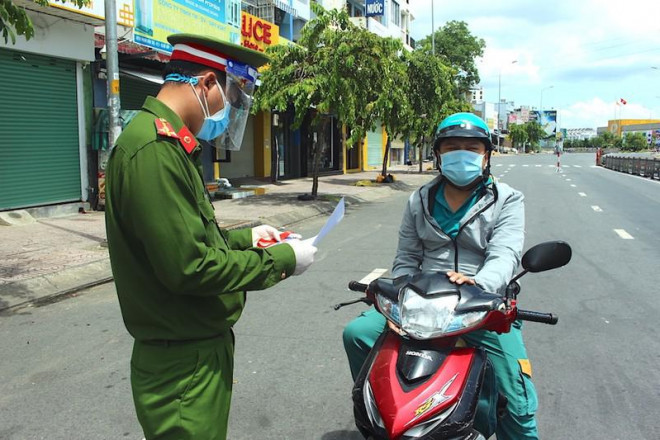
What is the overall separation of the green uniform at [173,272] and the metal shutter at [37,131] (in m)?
10.2

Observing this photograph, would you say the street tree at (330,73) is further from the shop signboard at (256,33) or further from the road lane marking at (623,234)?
the road lane marking at (623,234)

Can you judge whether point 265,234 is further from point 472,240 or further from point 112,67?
point 112,67

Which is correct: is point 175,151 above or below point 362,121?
below

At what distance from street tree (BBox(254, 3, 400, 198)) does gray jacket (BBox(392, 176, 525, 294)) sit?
1041cm

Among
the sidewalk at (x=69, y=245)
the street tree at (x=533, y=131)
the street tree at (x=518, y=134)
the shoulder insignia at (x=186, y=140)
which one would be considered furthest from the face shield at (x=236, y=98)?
the street tree at (x=533, y=131)

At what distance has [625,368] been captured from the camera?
13.4ft

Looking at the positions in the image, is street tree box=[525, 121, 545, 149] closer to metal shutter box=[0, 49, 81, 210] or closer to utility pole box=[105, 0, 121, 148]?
metal shutter box=[0, 49, 81, 210]

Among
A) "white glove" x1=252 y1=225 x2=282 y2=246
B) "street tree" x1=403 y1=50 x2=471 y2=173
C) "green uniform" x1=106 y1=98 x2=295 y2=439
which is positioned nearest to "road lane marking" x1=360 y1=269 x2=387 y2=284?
"white glove" x1=252 y1=225 x2=282 y2=246

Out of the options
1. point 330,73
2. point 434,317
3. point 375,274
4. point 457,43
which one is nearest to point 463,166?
point 434,317

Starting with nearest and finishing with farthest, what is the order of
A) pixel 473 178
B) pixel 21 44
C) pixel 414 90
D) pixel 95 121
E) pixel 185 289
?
1. pixel 185 289
2. pixel 473 178
3. pixel 21 44
4. pixel 95 121
5. pixel 414 90

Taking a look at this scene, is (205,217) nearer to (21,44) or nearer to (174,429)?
(174,429)

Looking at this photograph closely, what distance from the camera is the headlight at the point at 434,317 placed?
6.59 feet

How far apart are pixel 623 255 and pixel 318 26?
9.01m

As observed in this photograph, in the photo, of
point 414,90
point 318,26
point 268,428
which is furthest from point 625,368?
point 414,90
